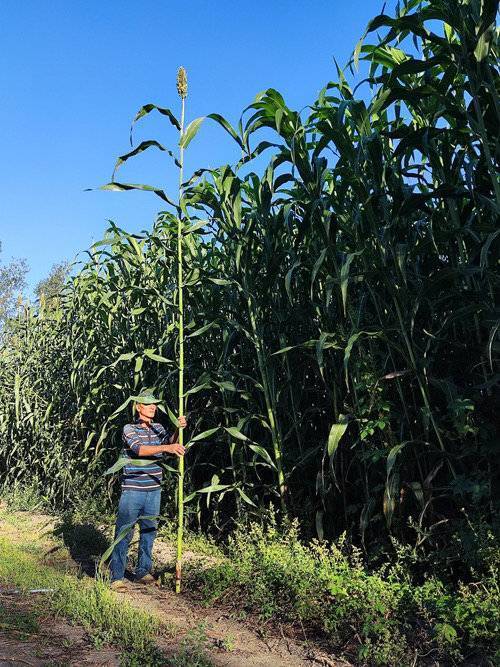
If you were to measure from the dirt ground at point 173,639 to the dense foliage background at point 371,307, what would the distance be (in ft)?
2.86

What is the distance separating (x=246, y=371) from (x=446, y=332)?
2025 millimetres

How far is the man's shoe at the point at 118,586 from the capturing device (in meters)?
4.60

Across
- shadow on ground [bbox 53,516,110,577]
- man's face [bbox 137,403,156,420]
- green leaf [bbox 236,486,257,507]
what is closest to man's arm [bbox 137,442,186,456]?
man's face [bbox 137,403,156,420]

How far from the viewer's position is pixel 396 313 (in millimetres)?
4043

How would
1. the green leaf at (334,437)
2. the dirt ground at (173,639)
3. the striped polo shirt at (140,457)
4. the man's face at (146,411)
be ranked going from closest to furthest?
1. the dirt ground at (173,639)
2. the green leaf at (334,437)
3. the striped polo shirt at (140,457)
4. the man's face at (146,411)

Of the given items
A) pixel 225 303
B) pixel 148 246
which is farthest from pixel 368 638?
pixel 148 246

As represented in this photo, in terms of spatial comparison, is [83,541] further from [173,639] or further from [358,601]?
[358,601]

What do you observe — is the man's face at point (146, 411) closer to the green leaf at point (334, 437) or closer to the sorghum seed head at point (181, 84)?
the green leaf at point (334, 437)

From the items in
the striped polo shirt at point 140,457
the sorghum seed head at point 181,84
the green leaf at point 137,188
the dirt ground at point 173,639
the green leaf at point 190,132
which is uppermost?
the sorghum seed head at point 181,84

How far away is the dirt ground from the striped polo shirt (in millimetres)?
832

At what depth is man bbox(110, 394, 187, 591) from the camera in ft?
15.7

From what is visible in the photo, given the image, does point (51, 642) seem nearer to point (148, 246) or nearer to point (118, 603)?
point (118, 603)

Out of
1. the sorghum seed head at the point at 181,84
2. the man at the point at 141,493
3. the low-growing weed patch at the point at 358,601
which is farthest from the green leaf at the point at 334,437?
the sorghum seed head at the point at 181,84

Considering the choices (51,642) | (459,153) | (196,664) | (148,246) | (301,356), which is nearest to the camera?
(196,664)
